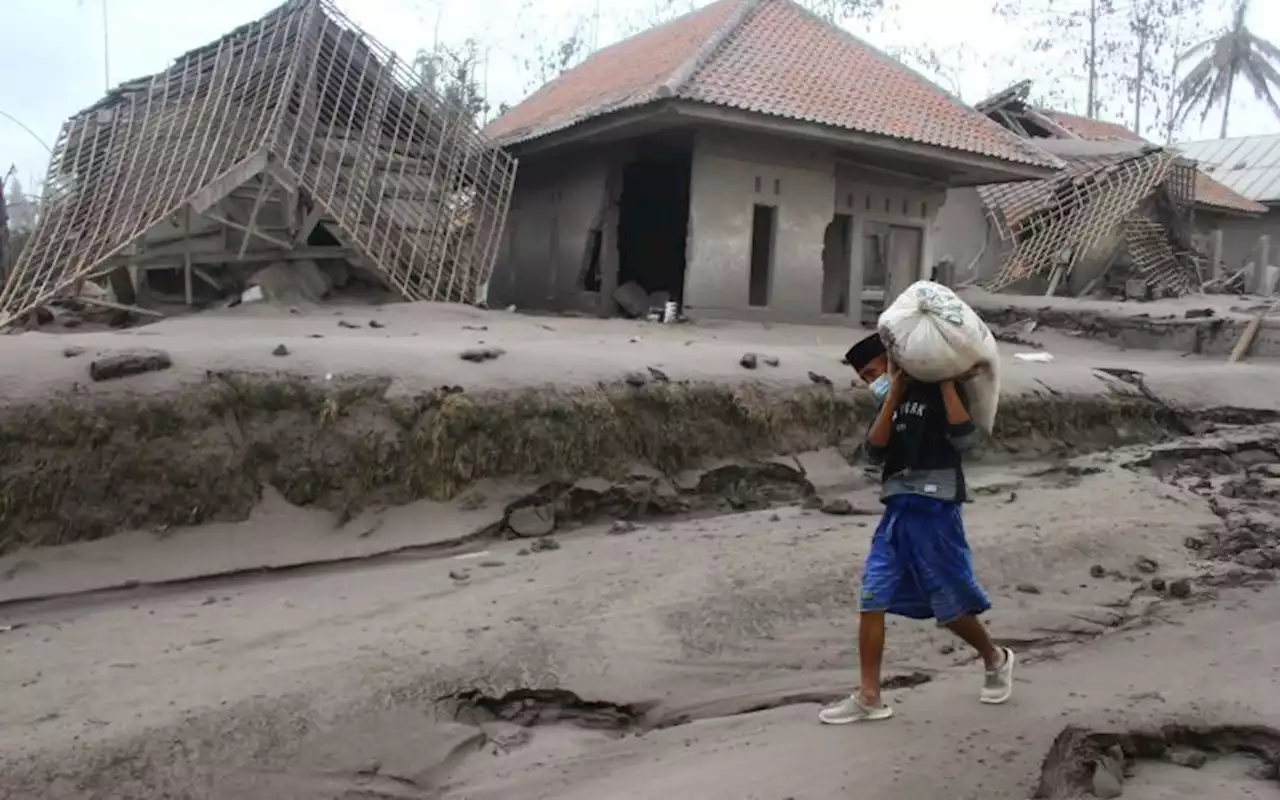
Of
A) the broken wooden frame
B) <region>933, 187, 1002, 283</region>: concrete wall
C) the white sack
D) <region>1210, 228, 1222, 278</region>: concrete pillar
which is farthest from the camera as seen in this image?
<region>1210, 228, 1222, 278</region>: concrete pillar

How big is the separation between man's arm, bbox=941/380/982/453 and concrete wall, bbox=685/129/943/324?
9553 millimetres

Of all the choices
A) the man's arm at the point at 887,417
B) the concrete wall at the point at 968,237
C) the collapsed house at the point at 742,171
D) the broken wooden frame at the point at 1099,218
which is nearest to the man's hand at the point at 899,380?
the man's arm at the point at 887,417

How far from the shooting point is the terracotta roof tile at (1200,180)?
2716 centimetres

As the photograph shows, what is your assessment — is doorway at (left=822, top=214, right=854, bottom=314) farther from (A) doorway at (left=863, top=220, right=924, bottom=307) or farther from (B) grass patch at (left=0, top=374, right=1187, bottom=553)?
(B) grass patch at (left=0, top=374, right=1187, bottom=553)

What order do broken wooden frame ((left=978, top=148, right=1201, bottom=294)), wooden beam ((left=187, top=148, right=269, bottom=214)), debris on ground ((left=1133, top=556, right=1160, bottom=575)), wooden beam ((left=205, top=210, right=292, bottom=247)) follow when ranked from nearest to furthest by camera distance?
1. debris on ground ((left=1133, top=556, right=1160, bottom=575))
2. wooden beam ((left=187, top=148, right=269, bottom=214))
3. wooden beam ((left=205, top=210, right=292, bottom=247))
4. broken wooden frame ((left=978, top=148, right=1201, bottom=294))

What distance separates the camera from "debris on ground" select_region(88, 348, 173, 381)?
618cm

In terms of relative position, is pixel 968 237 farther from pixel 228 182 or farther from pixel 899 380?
pixel 899 380

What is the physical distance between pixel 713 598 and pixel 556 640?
3.56 feet

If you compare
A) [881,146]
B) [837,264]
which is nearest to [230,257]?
[881,146]

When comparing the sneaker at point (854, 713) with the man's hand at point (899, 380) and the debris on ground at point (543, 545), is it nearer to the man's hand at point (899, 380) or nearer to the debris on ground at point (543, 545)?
the man's hand at point (899, 380)

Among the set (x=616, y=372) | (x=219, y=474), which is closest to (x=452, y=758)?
(x=219, y=474)

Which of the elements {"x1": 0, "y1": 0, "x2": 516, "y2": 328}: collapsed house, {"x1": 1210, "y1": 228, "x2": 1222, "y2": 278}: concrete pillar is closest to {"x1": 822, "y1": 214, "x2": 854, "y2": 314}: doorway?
{"x1": 0, "y1": 0, "x2": 516, "y2": 328}: collapsed house

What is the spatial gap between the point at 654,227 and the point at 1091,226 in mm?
9986

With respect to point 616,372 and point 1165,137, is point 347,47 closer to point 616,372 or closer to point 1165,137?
point 616,372
